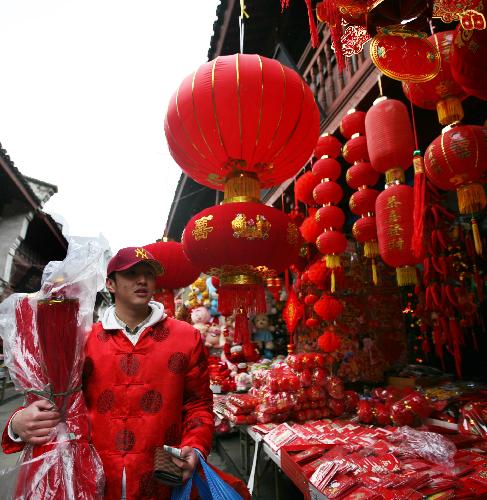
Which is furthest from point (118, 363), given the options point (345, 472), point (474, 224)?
point (474, 224)

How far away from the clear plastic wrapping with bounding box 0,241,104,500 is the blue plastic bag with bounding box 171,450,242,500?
35cm

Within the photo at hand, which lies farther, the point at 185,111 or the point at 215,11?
the point at 215,11

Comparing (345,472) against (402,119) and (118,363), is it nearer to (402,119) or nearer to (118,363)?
(118,363)

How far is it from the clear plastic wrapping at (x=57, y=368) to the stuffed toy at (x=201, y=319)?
5.84 meters

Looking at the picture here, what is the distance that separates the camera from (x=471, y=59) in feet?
5.47

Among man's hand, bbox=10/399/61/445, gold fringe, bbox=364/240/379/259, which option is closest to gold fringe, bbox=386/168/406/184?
gold fringe, bbox=364/240/379/259

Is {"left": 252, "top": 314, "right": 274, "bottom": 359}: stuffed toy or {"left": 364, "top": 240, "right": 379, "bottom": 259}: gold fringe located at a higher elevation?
{"left": 364, "top": 240, "right": 379, "bottom": 259}: gold fringe

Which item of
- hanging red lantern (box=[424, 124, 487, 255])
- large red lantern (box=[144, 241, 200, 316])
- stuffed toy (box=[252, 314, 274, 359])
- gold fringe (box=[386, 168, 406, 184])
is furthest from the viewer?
stuffed toy (box=[252, 314, 274, 359])

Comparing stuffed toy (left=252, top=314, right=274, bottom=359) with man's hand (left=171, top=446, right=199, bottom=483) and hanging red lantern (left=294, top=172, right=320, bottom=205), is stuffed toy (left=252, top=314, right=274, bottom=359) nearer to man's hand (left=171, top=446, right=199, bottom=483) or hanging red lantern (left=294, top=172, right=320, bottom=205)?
hanging red lantern (left=294, top=172, right=320, bottom=205)

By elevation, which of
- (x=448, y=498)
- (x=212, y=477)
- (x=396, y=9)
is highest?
(x=396, y=9)

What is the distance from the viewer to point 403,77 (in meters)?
1.68

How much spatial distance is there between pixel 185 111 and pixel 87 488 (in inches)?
85.5

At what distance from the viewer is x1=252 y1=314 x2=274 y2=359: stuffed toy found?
7.25 metres

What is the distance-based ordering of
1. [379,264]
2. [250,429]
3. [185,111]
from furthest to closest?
1. [379,264]
2. [250,429]
3. [185,111]
